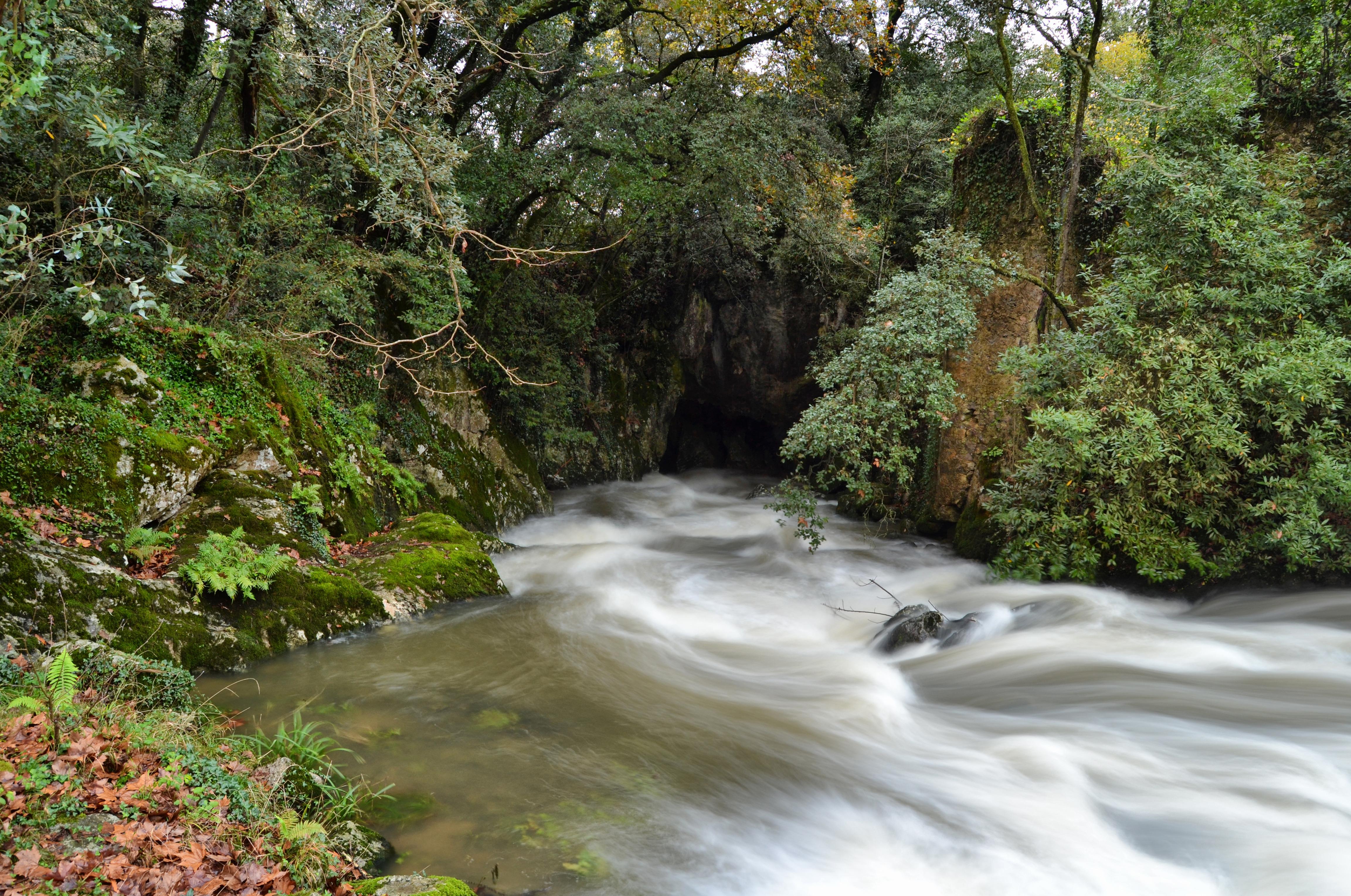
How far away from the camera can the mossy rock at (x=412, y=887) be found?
10.0 feet

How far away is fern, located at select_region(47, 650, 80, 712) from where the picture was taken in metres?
3.42

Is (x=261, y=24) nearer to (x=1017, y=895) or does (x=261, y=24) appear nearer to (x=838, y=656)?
(x=838, y=656)

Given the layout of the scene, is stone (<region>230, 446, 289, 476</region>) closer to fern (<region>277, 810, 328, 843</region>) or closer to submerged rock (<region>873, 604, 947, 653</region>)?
fern (<region>277, 810, 328, 843</region>)

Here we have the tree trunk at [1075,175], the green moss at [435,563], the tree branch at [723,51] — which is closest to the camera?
the green moss at [435,563]

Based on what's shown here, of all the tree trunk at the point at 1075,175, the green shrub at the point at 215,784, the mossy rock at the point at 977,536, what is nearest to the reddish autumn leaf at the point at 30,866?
the green shrub at the point at 215,784

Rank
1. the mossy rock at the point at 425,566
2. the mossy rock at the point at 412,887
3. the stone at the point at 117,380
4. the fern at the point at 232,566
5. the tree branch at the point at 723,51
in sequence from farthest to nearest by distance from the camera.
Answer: the tree branch at the point at 723,51 < the mossy rock at the point at 425,566 < the stone at the point at 117,380 < the fern at the point at 232,566 < the mossy rock at the point at 412,887

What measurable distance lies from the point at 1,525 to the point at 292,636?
2.01 metres

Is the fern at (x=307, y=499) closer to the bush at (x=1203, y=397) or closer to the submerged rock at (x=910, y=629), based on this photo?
the submerged rock at (x=910, y=629)

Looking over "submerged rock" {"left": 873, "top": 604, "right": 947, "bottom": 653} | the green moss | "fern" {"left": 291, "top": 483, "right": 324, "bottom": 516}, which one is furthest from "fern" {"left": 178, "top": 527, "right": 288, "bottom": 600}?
"submerged rock" {"left": 873, "top": 604, "right": 947, "bottom": 653}

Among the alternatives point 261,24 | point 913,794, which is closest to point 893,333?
point 913,794

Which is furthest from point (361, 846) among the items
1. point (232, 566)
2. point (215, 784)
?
point (232, 566)

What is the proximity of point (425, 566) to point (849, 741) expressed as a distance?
4358 millimetres

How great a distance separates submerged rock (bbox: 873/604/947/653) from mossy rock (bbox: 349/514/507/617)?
4029mm

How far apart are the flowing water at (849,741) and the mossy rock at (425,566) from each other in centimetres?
23
